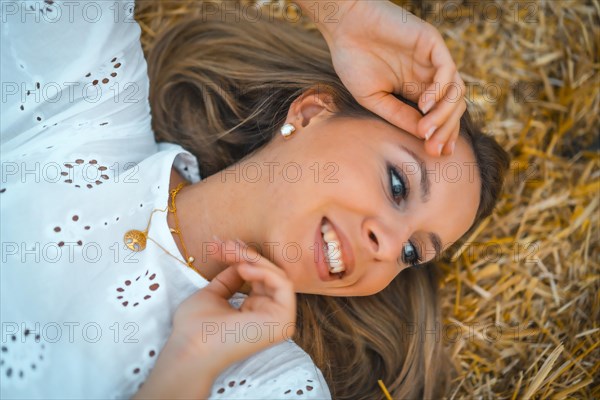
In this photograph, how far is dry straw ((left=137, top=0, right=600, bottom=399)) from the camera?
3557 millimetres

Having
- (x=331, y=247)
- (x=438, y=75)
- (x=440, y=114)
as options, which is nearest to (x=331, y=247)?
(x=331, y=247)

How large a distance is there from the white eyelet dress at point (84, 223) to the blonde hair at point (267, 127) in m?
0.34

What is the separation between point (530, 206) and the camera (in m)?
3.86

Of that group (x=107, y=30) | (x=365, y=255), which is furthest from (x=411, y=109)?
(x=107, y=30)

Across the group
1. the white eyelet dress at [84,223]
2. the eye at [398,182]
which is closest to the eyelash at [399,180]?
the eye at [398,182]

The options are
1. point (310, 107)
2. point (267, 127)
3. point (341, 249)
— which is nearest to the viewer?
point (341, 249)

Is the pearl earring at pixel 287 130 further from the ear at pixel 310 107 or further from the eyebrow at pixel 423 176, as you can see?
the eyebrow at pixel 423 176

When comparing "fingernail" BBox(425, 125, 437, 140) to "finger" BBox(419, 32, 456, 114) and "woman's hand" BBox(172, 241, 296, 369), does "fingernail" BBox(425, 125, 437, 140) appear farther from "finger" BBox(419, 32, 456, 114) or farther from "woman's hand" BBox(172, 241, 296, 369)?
"woman's hand" BBox(172, 241, 296, 369)

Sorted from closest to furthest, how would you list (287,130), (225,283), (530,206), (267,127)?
(225,283)
(287,130)
(267,127)
(530,206)

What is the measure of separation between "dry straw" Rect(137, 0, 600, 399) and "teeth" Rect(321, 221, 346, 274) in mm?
1330

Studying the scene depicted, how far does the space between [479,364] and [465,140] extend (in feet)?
4.97

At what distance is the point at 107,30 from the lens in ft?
9.86

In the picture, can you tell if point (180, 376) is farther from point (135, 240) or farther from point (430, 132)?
point (430, 132)

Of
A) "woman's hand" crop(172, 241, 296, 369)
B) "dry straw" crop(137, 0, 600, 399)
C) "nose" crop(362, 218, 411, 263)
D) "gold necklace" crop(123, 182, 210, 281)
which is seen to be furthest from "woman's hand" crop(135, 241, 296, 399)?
"dry straw" crop(137, 0, 600, 399)
